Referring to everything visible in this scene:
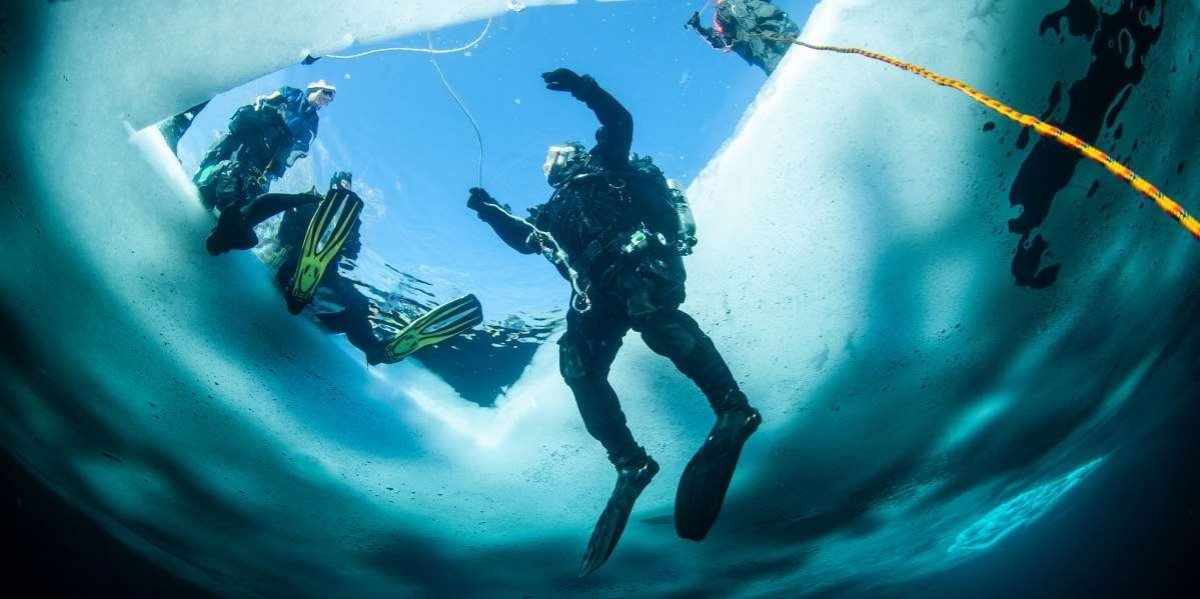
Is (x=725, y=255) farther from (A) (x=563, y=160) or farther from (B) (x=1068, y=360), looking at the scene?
(B) (x=1068, y=360)

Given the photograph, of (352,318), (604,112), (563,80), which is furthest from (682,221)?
(352,318)

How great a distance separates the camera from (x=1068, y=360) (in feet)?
29.1

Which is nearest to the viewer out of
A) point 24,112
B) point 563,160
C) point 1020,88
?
point 24,112

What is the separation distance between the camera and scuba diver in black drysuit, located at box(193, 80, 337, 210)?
16.0ft

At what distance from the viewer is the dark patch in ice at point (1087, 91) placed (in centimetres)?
508

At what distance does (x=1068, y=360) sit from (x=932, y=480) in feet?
12.1

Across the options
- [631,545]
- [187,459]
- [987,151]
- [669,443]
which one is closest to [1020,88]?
[987,151]

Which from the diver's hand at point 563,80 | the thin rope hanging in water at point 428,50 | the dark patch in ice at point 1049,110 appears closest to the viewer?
the diver's hand at point 563,80

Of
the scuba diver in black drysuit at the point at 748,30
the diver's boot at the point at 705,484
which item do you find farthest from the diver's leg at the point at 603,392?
the scuba diver in black drysuit at the point at 748,30

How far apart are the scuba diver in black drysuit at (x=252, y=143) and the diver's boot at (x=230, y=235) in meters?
0.14

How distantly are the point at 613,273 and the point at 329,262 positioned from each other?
2950 mm

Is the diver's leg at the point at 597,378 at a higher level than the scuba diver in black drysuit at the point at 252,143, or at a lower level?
lower

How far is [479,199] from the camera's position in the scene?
468 cm

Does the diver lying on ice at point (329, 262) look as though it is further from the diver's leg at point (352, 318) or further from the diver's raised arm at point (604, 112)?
the diver's raised arm at point (604, 112)
